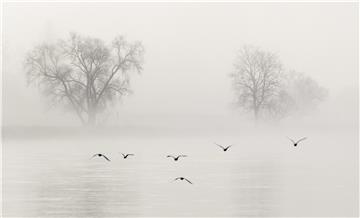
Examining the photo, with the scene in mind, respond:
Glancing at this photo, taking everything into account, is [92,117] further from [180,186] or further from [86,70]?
[180,186]

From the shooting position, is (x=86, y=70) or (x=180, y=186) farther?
(x=86, y=70)

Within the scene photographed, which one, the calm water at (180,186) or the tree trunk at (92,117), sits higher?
the tree trunk at (92,117)

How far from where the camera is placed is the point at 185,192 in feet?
96.0

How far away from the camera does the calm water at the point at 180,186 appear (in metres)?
24.8

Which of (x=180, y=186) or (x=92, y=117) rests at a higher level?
(x=92, y=117)

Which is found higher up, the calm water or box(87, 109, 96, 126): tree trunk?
box(87, 109, 96, 126): tree trunk

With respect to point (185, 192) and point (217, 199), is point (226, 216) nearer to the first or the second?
point (217, 199)

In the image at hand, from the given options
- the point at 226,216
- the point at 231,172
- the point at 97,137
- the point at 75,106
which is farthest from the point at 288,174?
the point at 75,106

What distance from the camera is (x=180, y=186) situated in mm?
31297

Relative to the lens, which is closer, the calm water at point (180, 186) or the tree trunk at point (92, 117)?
the calm water at point (180, 186)

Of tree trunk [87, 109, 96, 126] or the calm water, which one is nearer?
the calm water

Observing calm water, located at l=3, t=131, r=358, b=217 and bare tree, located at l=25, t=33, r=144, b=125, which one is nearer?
calm water, located at l=3, t=131, r=358, b=217

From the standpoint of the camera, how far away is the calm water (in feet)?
81.5

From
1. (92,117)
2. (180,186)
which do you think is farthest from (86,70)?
(180,186)
